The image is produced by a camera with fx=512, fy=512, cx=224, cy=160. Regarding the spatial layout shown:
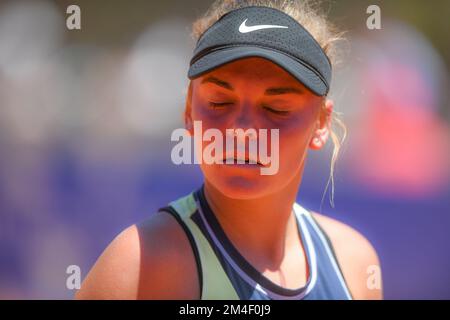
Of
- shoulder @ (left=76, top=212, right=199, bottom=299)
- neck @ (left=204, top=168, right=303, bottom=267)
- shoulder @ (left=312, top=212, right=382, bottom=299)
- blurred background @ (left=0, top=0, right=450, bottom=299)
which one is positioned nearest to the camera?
shoulder @ (left=76, top=212, right=199, bottom=299)

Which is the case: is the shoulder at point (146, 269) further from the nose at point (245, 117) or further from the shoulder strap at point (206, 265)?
the nose at point (245, 117)

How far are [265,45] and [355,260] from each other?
56 centimetres

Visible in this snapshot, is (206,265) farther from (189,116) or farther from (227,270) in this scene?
(189,116)

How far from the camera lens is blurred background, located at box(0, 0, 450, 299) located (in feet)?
5.67

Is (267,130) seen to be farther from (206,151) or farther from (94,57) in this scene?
(94,57)

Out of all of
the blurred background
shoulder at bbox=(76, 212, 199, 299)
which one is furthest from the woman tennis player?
the blurred background

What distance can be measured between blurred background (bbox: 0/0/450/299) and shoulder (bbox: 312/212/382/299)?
0.49m

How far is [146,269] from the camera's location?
3.12ft

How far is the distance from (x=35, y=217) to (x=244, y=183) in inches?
41.4

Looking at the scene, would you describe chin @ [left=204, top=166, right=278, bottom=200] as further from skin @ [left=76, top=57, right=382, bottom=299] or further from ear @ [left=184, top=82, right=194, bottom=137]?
ear @ [left=184, top=82, right=194, bottom=137]

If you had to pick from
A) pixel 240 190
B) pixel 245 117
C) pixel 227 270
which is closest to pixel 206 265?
pixel 227 270

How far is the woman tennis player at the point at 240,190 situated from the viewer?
0.96 metres

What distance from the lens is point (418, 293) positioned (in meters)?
1.79
